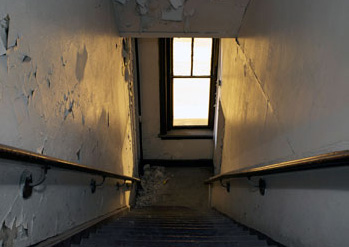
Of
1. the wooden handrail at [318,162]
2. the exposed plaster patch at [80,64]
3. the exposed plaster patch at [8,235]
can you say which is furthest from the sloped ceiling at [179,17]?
the exposed plaster patch at [8,235]

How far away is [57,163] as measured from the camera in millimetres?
1514

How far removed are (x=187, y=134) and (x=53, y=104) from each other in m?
5.05

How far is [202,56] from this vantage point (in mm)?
6004

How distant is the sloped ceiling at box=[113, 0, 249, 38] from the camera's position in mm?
3443

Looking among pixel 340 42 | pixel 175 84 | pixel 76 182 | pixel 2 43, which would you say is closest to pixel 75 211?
pixel 76 182

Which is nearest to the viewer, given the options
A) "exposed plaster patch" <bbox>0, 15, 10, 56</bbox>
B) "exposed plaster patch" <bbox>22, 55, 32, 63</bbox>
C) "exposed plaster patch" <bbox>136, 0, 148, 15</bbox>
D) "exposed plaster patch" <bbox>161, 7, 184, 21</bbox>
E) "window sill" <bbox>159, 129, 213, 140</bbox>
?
"exposed plaster patch" <bbox>0, 15, 10, 56</bbox>

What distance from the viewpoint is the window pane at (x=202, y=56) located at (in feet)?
19.1

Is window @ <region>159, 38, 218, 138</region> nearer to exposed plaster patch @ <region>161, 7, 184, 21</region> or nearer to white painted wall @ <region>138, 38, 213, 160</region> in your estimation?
white painted wall @ <region>138, 38, 213, 160</region>

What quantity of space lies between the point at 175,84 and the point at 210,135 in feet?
4.18

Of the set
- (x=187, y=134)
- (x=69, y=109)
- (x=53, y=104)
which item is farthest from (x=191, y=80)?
(x=53, y=104)

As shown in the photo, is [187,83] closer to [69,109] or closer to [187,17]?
[187,17]

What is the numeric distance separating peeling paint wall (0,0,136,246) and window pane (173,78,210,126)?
3174 millimetres

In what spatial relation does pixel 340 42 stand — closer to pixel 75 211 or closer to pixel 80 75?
pixel 80 75

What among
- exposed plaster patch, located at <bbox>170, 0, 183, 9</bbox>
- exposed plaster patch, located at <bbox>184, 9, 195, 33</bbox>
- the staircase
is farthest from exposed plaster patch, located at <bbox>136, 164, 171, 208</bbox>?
exposed plaster patch, located at <bbox>170, 0, 183, 9</bbox>
